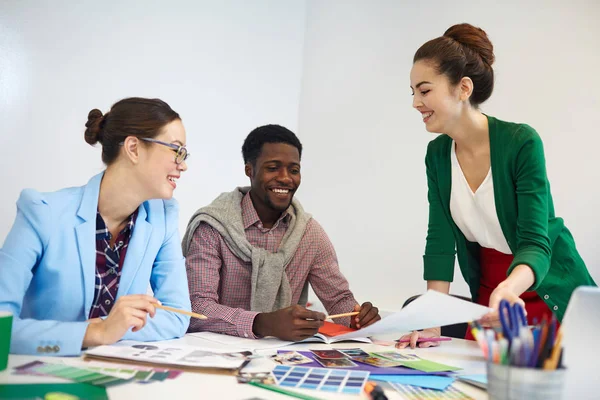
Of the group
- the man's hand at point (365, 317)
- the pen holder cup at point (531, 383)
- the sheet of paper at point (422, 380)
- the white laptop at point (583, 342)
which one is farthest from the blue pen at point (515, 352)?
the man's hand at point (365, 317)

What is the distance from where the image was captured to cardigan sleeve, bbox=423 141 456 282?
1890 millimetres

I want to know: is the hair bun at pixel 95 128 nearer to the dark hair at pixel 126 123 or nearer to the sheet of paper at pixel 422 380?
the dark hair at pixel 126 123

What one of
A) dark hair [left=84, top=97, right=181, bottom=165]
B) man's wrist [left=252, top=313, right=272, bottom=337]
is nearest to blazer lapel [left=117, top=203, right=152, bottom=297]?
dark hair [left=84, top=97, right=181, bottom=165]

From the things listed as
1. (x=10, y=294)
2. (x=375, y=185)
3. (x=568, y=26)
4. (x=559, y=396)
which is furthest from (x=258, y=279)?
(x=568, y=26)

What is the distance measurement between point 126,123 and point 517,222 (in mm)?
1226

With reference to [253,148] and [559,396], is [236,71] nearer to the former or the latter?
[253,148]

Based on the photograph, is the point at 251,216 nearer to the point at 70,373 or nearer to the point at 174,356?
the point at 174,356

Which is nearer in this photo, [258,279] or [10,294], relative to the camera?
[10,294]

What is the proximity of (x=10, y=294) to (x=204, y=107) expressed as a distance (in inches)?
101

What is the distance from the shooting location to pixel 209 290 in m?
1.99

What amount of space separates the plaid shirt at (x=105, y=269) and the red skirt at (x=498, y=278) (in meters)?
1.19

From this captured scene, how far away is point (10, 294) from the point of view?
1348 millimetres

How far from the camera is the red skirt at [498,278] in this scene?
1839mm

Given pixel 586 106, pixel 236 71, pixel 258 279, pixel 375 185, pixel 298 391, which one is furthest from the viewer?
pixel 236 71
